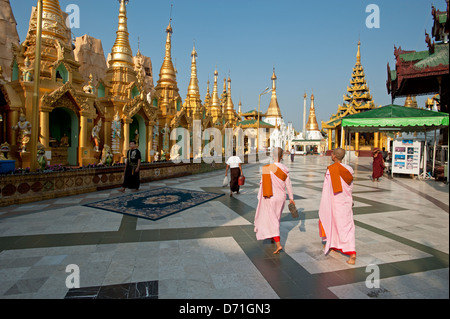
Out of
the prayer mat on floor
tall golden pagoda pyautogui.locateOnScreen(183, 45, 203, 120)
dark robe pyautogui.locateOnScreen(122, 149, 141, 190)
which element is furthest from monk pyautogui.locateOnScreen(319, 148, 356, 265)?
tall golden pagoda pyautogui.locateOnScreen(183, 45, 203, 120)

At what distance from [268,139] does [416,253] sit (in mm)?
50137

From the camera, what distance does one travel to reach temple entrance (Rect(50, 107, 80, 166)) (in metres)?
11.5

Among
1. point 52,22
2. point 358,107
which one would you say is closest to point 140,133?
point 52,22

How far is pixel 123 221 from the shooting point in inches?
219

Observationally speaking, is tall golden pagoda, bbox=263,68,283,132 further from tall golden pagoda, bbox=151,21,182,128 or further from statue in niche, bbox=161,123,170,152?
statue in niche, bbox=161,123,170,152

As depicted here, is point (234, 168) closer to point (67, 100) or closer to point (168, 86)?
point (67, 100)

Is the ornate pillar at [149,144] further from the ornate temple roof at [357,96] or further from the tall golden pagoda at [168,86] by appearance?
the ornate temple roof at [357,96]

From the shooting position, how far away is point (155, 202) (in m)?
7.51

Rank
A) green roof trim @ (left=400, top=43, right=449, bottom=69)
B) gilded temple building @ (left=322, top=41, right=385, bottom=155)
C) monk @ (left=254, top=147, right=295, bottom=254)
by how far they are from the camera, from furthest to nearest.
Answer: gilded temple building @ (left=322, top=41, right=385, bottom=155)
green roof trim @ (left=400, top=43, right=449, bottom=69)
monk @ (left=254, top=147, right=295, bottom=254)

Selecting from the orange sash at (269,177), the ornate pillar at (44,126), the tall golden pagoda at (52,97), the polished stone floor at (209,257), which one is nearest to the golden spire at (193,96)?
the tall golden pagoda at (52,97)

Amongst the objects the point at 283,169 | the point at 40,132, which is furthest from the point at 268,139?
the point at 283,169

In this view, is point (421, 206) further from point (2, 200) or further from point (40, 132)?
point (40, 132)

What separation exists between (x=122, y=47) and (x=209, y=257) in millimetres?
14400

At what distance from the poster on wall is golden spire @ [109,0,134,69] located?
1553cm
